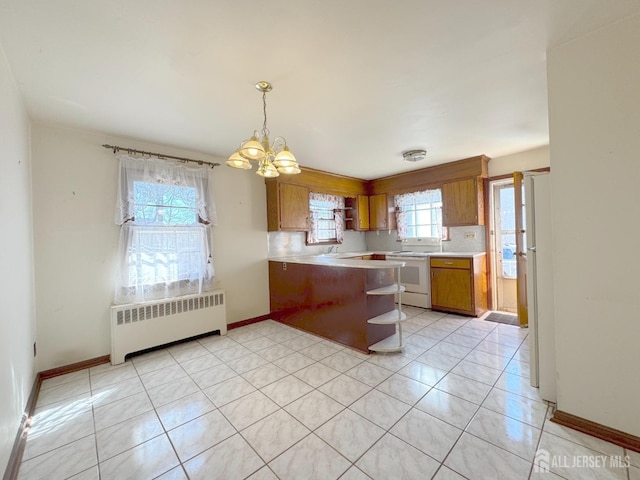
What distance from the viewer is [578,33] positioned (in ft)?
5.00

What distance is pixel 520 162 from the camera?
373 centimetres

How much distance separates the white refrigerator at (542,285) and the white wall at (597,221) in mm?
Answer: 176

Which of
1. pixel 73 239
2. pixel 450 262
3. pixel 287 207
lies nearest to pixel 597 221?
pixel 450 262

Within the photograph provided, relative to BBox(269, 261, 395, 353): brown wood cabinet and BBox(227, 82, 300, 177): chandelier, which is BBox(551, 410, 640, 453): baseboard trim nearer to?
BBox(269, 261, 395, 353): brown wood cabinet

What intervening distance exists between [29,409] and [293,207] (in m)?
3.28

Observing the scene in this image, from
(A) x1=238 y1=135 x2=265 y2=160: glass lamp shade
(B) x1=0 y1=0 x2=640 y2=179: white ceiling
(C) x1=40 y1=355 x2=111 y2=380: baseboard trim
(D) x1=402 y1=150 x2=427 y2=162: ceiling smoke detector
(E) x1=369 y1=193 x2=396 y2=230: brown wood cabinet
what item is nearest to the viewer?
(B) x1=0 y1=0 x2=640 y2=179: white ceiling

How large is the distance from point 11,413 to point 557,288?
3.36 metres

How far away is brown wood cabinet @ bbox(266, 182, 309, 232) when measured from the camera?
390 centimetres

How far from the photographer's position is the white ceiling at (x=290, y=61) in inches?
51.8

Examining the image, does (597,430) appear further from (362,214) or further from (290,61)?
(362,214)

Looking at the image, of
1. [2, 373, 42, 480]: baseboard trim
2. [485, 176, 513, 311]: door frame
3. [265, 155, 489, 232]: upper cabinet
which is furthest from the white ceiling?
[2, 373, 42, 480]: baseboard trim

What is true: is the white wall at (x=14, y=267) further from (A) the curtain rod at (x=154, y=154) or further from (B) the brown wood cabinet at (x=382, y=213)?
(B) the brown wood cabinet at (x=382, y=213)

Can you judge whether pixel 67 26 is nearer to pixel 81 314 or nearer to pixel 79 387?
pixel 81 314

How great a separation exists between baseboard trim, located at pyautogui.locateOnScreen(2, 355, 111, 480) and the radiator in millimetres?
232
